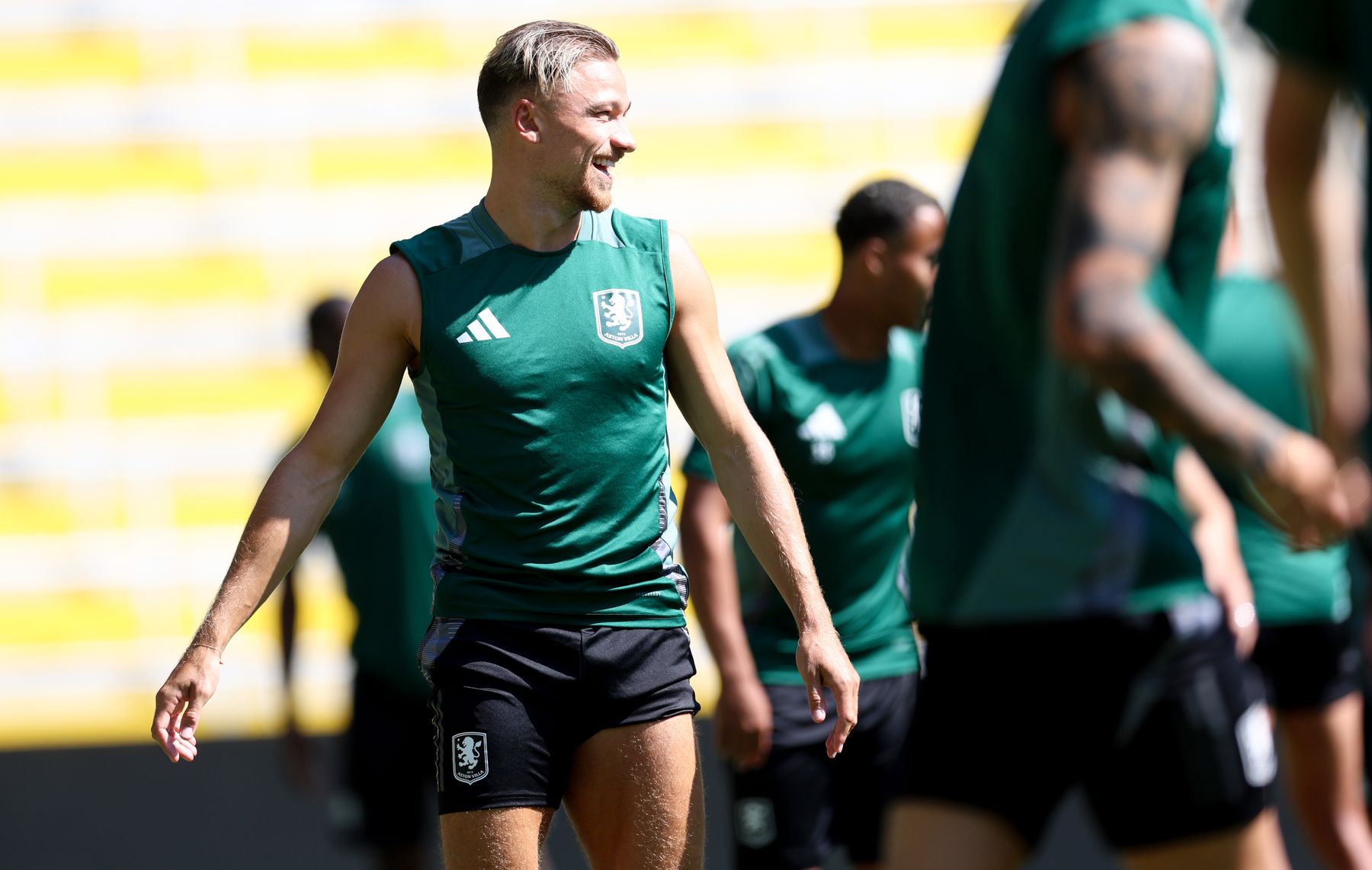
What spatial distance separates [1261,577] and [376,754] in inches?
116

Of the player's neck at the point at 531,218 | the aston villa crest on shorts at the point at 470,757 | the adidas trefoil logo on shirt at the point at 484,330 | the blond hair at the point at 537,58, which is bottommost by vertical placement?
the aston villa crest on shorts at the point at 470,757

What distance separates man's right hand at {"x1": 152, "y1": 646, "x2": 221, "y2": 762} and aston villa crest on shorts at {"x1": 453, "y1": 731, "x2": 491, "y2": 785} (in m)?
0.45

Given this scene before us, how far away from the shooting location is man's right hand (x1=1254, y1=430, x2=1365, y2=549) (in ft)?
7.26

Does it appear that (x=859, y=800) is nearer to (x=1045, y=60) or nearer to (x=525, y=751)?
(x=525, y=751)

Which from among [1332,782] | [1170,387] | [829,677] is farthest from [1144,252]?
[1332,782]

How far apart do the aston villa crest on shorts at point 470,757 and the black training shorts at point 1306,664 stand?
100 inches

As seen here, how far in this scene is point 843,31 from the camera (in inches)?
402

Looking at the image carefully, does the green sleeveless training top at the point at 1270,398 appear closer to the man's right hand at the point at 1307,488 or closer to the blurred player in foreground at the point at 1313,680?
the blurred player in foreground at the point at 1313,680

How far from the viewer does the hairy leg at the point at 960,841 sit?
2.64m

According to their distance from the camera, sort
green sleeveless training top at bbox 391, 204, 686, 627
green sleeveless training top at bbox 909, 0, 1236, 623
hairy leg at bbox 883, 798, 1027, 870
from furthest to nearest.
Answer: green sleeveless training top at bbox 391, 204, 686, 627, hairy leg at bbox 883, 798, 1027, 870, green sleeveless training top at bbox 909, 0, 1236, 623

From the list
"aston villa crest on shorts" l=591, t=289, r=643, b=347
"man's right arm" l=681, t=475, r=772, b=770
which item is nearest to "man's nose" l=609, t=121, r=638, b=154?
"aston villa crest on shorts" l=591, t=289, r=643, b=347

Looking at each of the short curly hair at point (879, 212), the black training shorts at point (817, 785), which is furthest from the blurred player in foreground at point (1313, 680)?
the black training shorts at point (817, 785)

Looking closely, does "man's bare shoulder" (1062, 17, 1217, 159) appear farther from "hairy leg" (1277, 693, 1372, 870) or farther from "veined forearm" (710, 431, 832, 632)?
"hairy leg" (1277, 693, 1372, 870)

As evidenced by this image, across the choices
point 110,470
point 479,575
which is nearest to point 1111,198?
point 479,575
